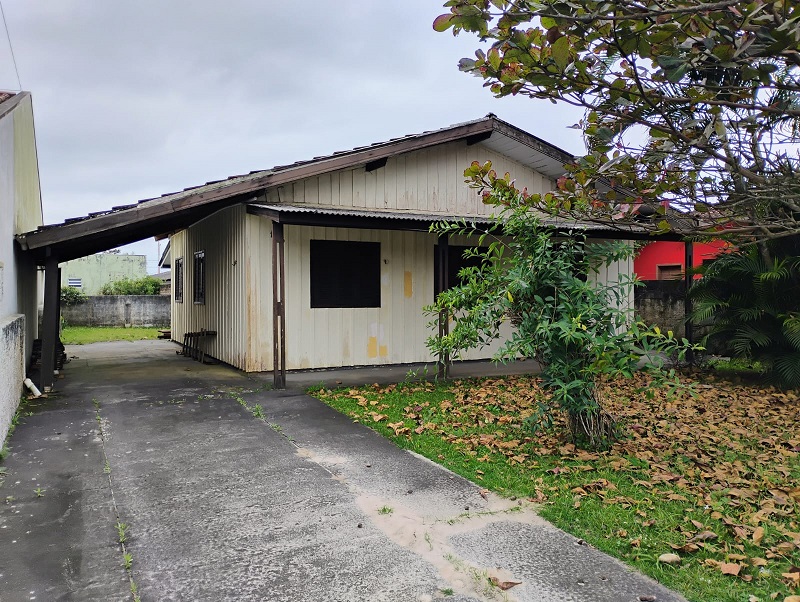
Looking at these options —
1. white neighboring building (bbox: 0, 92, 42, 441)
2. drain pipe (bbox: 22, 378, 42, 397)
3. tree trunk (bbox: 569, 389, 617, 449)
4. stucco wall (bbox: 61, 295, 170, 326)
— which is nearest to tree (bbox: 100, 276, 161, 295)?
stucco wall (bbox: 61, 295, 170, 326)

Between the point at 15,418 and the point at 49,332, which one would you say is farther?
the point at 49,332

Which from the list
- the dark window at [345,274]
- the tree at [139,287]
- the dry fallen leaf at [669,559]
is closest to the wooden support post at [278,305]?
the dark window at [345,274]

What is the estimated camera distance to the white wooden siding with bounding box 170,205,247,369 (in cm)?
1010

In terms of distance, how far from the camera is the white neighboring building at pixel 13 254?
19.5ft

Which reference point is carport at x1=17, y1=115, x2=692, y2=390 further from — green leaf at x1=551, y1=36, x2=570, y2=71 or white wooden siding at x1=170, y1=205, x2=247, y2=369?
green leaf at x1=551, y1=36, x2=570, y2=71

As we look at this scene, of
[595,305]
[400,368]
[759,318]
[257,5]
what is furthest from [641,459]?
[257,5]

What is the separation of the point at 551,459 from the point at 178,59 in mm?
16011

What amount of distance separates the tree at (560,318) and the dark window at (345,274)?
5.10 meters

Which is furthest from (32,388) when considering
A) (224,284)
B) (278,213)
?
(278,213)

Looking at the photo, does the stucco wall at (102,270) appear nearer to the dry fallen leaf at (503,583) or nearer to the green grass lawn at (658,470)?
the green grass lawn at (658,470)

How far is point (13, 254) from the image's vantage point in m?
7.94

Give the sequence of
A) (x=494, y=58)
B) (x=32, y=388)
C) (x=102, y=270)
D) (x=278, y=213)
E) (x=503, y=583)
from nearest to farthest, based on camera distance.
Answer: (x=503, y=583)
(x=494, y=58)
(x=32, y=388)
(x=278, y=213)
(x=102, y=270)

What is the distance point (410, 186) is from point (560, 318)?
6.65 metres

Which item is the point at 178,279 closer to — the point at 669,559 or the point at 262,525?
the point at 262,525
